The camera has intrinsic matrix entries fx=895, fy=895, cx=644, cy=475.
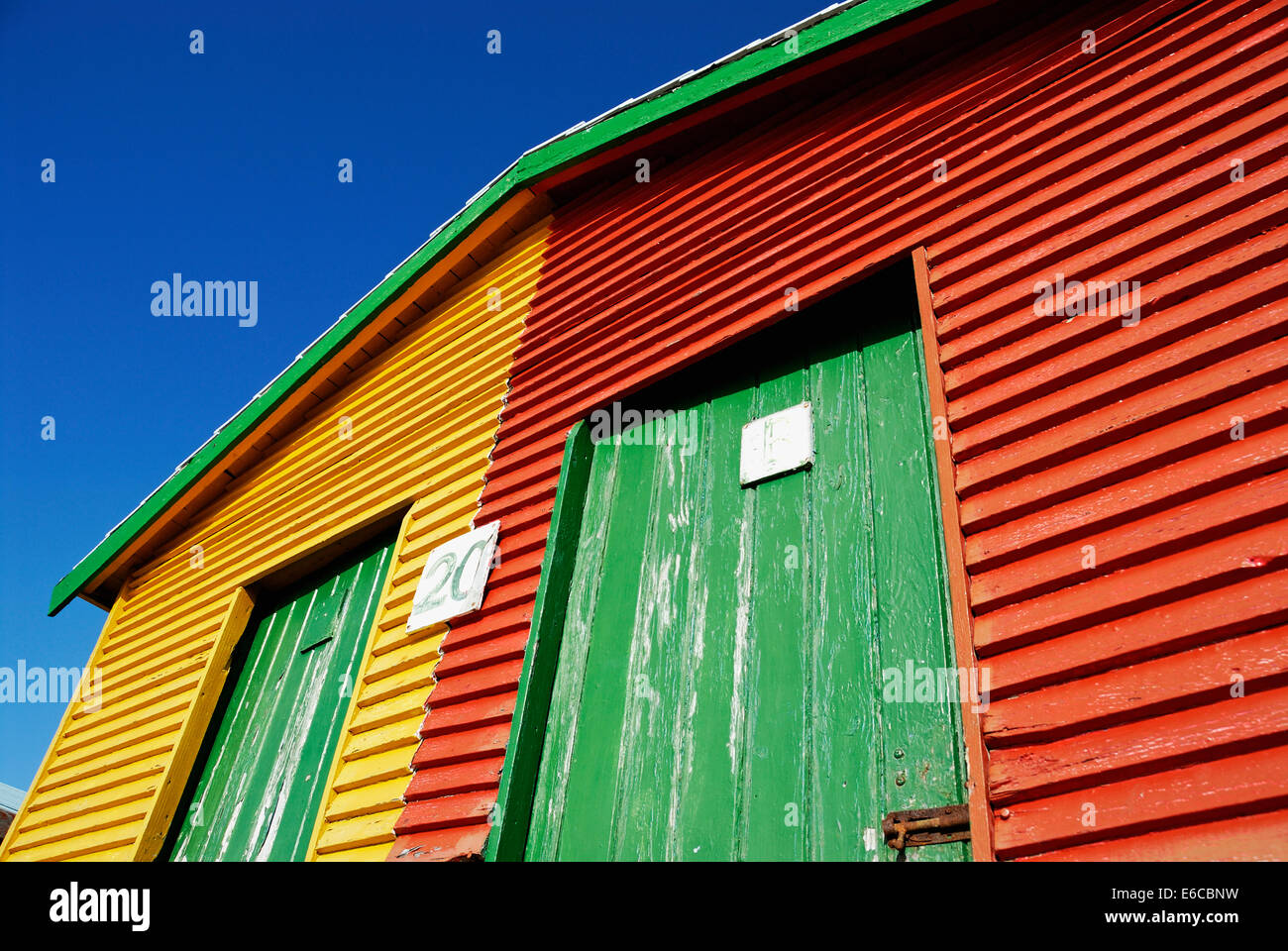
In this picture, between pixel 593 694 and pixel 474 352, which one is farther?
pixel 474 352

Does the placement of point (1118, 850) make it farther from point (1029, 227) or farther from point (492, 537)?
point (492, 537)

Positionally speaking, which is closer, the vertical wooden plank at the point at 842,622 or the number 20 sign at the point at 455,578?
the vertical wooden plank at the point at 842,622

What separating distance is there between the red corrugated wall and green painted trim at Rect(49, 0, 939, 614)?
0.30 m

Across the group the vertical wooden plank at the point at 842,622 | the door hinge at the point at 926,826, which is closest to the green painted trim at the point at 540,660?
the vertical wooden plank at the point at 842,622

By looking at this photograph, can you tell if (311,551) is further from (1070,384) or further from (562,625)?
(1070,384)

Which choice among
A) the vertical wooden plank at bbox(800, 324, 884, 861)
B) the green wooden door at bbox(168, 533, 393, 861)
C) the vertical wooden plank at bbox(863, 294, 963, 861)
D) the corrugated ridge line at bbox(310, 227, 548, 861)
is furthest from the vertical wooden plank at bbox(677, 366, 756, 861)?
the green wooden door at bbox(168, 533, 393, 861)

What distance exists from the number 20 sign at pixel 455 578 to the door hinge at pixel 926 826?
219 centimetres

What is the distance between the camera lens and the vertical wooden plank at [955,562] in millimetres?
2178

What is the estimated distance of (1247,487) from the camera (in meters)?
2.21

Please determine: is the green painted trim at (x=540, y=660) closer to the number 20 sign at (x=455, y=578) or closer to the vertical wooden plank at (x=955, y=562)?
the number 20 sign at (x=455, y=578)

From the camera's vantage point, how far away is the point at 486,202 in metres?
5.80

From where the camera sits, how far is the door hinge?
2.31 metres

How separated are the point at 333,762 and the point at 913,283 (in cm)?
338
